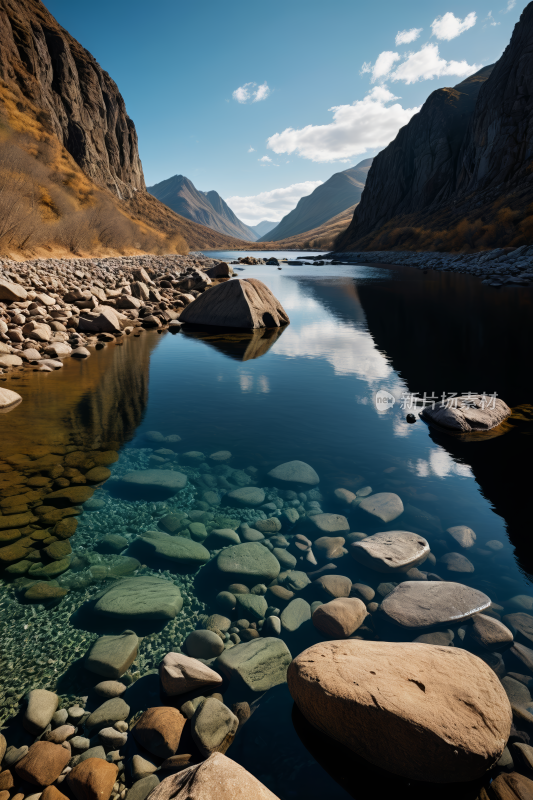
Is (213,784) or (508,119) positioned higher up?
(508,119)

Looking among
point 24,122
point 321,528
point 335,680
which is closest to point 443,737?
point 335,680

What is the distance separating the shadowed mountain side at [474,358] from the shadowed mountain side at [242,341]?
13.4ft

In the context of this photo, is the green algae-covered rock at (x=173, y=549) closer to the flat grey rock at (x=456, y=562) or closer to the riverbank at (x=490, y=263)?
the flat grey rock at (x=456, y=562)

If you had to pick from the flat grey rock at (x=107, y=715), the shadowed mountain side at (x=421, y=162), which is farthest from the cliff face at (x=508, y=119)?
the flat grey rock at (x=107, y=715)

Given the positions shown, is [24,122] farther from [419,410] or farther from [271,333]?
[419,410]

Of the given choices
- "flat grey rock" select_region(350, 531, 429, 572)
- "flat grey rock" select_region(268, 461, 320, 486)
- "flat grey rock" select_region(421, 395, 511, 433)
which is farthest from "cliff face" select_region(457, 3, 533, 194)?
"flat grey rock" select_region(350, 531, 429, 572)

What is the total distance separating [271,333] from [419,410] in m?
10.0

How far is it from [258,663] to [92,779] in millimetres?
1221

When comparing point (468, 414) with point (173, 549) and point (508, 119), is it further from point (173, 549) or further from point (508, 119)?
point (508, 119)

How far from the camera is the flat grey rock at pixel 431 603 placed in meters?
3.50

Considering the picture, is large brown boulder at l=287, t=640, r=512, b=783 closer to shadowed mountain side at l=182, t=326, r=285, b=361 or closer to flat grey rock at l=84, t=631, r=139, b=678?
flat grey rock at l=84, t=631, r=139, b=678

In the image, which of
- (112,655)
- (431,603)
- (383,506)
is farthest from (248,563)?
(383,506)

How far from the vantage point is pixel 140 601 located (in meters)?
3.63

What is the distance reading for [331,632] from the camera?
11.3ft
